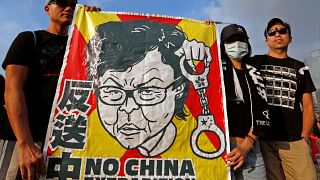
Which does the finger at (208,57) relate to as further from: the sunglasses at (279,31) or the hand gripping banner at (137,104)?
the sunglasses at (279,31)

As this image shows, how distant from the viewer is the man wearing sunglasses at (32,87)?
2.36 metres

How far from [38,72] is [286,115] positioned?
257 cm

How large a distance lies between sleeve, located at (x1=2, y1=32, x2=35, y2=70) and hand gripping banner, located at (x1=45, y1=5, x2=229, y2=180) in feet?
0.92

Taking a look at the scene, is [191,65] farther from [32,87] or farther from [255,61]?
[32,87]

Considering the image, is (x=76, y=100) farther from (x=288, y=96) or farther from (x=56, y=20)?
(x=288, y=96)

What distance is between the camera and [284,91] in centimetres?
363

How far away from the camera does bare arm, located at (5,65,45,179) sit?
2.33 meters

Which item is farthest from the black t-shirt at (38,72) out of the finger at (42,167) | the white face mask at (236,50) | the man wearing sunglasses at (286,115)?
the man wearing sunglasses at (286,115)

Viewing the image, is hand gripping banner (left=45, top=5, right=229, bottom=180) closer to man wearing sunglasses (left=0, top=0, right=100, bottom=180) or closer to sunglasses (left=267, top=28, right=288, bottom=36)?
man wearing sunglasses (left=0, top=0, right=100, bottom=180)

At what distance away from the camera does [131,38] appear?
113 inches

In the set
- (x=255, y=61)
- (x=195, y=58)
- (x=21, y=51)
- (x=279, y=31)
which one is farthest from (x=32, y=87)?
(x=279, y=31)

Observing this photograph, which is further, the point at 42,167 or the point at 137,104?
the point at 137,104

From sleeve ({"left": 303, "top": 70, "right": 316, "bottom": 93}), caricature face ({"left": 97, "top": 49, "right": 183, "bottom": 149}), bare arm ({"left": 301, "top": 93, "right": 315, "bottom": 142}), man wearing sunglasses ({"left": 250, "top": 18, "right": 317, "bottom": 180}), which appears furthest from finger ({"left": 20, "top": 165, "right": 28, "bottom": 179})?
sleeve ({"left": 303, "top": 70, "right": 316, "bottom": 93})

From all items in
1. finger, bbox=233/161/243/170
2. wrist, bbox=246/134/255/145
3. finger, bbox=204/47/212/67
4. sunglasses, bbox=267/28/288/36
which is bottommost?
finger, bbox=233/161/243/170
